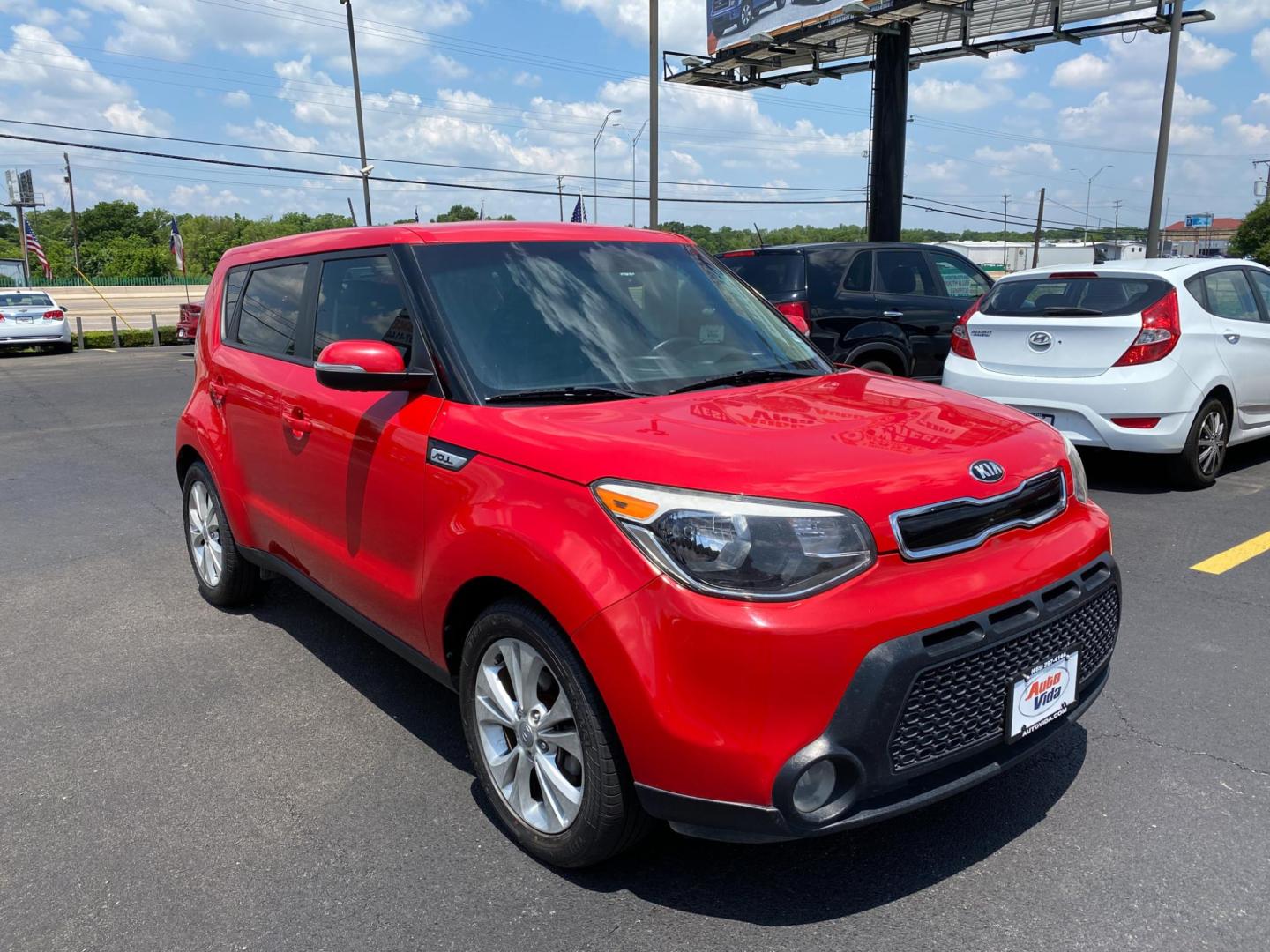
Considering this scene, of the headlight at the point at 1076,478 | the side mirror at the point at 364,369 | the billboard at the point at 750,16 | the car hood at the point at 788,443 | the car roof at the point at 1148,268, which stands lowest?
the headlight at the point at 1076,478

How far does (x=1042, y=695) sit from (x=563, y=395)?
5.28 ft

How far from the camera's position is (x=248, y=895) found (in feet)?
8.77

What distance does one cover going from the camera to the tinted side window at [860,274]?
29.7ft

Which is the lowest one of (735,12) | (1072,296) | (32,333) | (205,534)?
(32,333)

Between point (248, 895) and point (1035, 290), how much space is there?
6699 mm

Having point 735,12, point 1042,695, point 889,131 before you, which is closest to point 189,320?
point 735,12

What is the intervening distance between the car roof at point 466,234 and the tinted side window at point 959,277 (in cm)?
632

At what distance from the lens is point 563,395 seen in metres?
3.04

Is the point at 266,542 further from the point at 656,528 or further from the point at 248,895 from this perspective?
the point at 656,528

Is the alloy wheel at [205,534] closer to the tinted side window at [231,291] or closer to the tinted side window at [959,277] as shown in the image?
the tinted side window at [231,291]

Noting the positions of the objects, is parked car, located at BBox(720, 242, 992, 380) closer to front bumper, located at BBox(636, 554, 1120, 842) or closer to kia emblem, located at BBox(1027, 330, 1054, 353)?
kia emblem, located at BBox(1027, 330, 1054, 353)

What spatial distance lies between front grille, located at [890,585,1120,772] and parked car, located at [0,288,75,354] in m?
26.0

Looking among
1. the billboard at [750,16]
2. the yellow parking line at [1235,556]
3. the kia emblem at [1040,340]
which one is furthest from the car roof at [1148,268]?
the billboard at [750,16]

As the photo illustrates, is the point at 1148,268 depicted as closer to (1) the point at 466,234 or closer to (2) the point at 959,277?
(2) the point at 959,277
